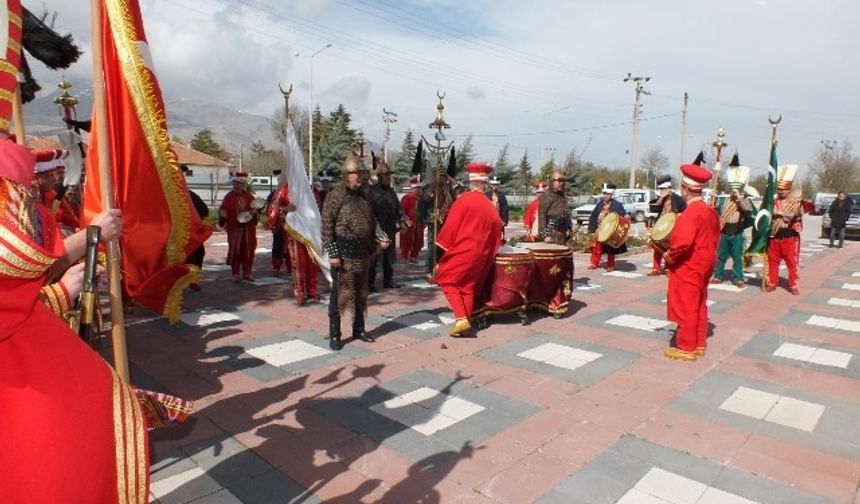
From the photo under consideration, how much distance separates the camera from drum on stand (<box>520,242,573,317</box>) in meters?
7.06

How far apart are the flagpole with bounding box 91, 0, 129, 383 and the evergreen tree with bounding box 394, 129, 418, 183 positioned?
35.5 m

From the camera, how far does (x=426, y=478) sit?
324 centimetres

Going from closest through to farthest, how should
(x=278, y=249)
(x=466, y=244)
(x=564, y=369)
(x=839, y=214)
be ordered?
(x=564, y=369) < (x=466, y=244) < (x=278, y=249) < (x=839, y=214)

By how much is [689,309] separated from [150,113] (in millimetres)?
5135

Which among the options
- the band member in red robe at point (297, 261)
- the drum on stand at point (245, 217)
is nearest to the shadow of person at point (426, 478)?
the band member in red robe at point (297, 261)

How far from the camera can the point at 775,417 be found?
427 centimetres

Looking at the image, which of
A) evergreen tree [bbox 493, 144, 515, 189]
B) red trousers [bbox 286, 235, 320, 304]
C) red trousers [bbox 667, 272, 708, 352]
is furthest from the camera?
evergreen tree [bbox 493, 144, 515, 189]

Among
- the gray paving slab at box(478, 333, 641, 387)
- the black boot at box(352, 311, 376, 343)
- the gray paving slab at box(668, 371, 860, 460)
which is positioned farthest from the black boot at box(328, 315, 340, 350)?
the gray paving slab at box(668, 371, 860, 460)

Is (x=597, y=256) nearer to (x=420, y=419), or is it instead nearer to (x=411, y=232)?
(x=411, y=232)

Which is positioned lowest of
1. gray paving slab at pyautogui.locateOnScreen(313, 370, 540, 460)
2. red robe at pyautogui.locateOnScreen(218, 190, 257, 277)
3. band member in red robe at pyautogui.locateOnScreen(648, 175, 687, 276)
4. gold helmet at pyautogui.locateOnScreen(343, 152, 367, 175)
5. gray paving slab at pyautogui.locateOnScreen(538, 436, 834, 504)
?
gray paving slab at pyautogui.locateOnScreen(538, 436, 834, 504)

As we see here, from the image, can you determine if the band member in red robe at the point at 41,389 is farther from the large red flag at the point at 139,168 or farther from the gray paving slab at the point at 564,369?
the gray paving slab at the point at 564,369

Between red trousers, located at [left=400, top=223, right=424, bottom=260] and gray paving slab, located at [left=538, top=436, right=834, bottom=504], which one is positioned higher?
red trousers, located at [left=400, top=223, right=424, bottom=260]

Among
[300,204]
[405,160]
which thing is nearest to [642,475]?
[300,204]

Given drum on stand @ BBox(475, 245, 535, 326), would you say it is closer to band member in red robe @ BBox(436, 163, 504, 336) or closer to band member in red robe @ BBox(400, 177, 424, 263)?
band member in red robe @ BBox(436, 163, 504, 336)
